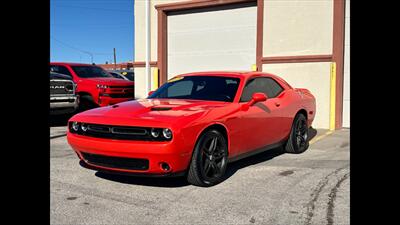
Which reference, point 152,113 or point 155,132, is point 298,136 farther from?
point 155,132

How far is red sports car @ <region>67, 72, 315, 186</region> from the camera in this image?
4.12 m

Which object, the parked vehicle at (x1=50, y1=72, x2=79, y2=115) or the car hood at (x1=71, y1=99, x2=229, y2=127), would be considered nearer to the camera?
Result: the car hood at (x1=71, y1=99, x2=229, y2=127)

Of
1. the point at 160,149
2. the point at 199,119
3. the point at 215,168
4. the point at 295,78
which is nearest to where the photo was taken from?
the point at 160,149

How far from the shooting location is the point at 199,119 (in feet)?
14.2

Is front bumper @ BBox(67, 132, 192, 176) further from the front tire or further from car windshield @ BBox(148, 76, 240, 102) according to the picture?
car windshield @ BBox(148, 76, 240, 102)

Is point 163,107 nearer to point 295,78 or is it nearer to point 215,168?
point 215,168

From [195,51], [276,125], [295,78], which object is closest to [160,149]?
[276,125]

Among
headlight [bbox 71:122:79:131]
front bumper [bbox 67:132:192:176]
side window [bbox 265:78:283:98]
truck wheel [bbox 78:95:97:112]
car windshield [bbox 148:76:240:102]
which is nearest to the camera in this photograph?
front bumper [bbox 67:132:192:176]

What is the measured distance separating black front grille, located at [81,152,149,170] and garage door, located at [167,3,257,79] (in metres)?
7.60

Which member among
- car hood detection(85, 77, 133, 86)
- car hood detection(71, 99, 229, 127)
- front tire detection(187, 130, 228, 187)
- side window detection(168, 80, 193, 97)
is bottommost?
front tire detection(187, 130, 228, 187)

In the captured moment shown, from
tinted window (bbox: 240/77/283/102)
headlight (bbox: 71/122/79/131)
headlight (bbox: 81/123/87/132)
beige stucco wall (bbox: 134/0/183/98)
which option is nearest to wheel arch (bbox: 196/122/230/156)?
tinted window (bbox: 240/77/283/102)
